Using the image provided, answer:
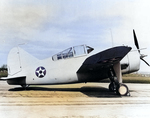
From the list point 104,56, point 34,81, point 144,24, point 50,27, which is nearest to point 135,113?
point 104,56

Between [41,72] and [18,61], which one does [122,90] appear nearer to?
[41,72]

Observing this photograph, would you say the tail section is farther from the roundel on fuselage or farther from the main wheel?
the main wheel

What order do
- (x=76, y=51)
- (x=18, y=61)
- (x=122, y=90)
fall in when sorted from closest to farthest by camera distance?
1. (x=122, y=90)
2. (x=76, y=51)
3. (x=18, y=61)

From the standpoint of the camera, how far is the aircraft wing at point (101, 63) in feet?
14.1

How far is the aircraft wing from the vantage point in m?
4.28

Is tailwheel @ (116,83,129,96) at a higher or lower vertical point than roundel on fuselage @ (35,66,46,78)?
lower

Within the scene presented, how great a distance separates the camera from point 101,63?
499 centimetres

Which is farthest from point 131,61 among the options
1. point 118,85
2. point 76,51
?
point 76,51

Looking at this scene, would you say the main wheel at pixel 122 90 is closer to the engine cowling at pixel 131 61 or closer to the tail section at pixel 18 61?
the engine cowling at pixel 131 61

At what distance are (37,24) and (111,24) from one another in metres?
2.14

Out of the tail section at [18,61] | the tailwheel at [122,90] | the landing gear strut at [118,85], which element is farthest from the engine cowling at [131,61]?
the tail section at [18,61]

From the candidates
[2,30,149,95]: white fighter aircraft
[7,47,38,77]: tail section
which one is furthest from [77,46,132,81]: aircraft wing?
[7,47,38,77]: tail section

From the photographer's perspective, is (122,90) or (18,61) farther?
(18,61)

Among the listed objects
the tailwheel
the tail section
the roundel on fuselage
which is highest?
the tail section
